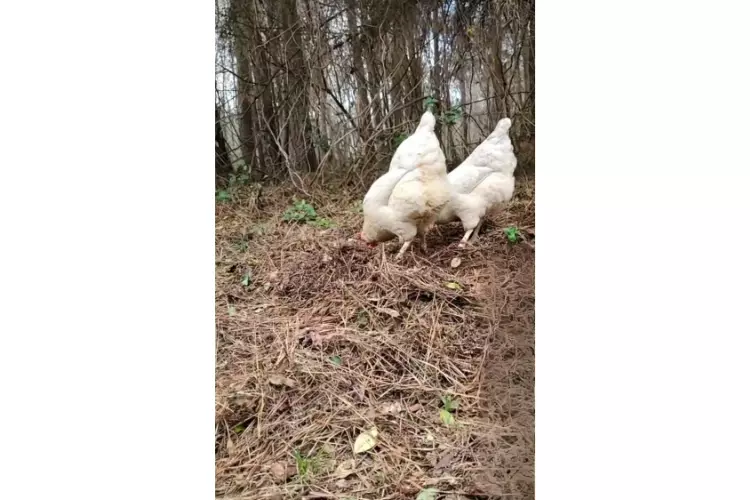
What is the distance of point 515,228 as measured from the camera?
136cm

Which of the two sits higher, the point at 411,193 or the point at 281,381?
the point at 411,193

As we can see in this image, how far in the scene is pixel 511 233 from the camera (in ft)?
4.47

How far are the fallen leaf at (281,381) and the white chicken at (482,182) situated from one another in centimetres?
58

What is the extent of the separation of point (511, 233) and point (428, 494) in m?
0.69

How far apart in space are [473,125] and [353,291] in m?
0.56

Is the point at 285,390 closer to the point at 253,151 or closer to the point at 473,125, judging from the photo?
the point at 253,151

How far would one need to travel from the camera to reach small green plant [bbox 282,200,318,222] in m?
1.50

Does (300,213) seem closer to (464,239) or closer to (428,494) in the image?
(464,239)

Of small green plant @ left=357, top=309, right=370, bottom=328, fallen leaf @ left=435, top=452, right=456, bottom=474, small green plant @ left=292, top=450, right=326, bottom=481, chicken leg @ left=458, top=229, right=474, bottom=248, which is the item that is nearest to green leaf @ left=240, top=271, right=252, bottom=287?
small green plant @ left=357, top=309, right=370, bottom=328

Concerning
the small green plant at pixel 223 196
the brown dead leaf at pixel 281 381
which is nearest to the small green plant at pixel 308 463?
the brown dead leaf at pixel 281 381

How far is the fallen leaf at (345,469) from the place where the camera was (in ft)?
4.20

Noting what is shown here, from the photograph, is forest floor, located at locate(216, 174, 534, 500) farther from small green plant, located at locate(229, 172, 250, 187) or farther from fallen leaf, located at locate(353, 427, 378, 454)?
small green plant, located at locate(229, 172, 250, 187)

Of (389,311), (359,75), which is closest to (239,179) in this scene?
(359,75)

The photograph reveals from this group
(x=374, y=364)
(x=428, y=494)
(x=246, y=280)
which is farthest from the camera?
(x=246, y=280)
